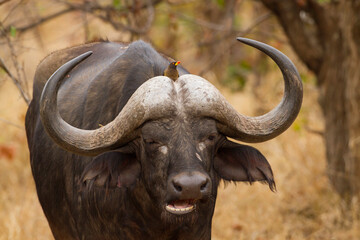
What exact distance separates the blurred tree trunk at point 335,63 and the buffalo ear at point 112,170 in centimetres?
327

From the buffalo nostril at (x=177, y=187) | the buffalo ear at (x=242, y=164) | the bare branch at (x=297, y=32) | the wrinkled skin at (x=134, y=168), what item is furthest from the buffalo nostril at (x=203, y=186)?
the bare branch at (x=297, y=32)

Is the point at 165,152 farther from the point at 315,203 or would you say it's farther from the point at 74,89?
the point at 315,203

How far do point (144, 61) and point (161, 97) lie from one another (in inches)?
25.4

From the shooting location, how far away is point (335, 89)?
6602 millimetres

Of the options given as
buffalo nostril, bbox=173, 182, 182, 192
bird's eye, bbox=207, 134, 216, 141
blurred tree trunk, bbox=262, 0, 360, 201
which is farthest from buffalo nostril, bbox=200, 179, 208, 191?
blurred tree trunk, bbox=262, 0, 360, 201

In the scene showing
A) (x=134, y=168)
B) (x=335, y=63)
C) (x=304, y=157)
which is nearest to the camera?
(x=134, y=168)

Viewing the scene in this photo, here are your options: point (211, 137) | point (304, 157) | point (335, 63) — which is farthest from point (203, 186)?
point (304, 157)

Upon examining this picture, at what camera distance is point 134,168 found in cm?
378

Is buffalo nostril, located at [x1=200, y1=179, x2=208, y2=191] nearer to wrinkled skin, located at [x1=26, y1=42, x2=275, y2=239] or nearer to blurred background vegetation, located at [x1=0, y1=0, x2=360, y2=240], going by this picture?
wrinkled skin, located at [x1=26, y1=42, x2=275, y2=239]

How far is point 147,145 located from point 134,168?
11.7 inches

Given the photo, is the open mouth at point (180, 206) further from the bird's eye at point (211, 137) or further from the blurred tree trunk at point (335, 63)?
the blurred tree trunk at point (335, 63)

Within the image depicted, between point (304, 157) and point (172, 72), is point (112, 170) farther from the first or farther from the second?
point (304, 157)

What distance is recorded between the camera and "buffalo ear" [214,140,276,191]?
3787mm

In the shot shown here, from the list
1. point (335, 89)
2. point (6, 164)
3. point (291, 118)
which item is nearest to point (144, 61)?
point (291, 118)
